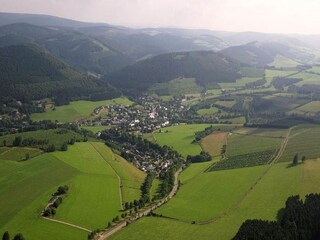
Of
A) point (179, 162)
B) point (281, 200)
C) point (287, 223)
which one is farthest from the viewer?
point (179, 162)

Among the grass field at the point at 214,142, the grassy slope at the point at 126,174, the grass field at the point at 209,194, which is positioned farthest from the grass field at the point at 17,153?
the grass field at the point at 214,142

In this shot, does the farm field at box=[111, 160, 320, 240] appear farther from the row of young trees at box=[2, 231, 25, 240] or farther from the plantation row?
the row of young trees at box=[2, 231, 25, 240]

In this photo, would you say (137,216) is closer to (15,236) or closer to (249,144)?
(15,236)

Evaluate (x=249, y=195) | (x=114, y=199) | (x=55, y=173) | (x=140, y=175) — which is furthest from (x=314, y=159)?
(x=55, y=173)

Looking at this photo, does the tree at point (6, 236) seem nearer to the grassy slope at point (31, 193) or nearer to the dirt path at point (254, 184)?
the grassy slope at point (31, 193)

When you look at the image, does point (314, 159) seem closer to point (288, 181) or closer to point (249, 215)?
point (288, 181)

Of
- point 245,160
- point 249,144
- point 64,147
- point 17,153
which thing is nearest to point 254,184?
point 245,160

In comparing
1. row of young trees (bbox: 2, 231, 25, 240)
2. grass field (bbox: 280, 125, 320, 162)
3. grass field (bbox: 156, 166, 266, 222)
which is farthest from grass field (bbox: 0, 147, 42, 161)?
grass field (bbox: 280, 125, 320, 162)
